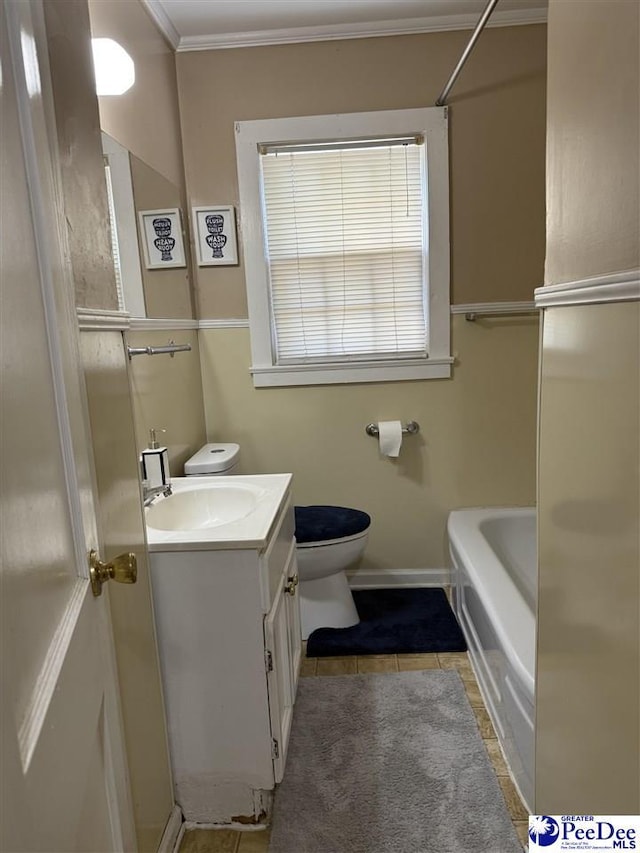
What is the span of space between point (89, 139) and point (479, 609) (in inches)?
69.7

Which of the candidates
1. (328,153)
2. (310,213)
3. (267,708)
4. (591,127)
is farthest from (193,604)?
(328,153)

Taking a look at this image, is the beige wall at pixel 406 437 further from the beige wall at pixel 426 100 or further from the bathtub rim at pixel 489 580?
the beige wall at pixel 426 100

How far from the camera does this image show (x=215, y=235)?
2523 millimetres

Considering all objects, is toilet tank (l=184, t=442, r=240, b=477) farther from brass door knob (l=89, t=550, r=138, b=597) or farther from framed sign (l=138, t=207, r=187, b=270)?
brass door knob (l=89, t=550, r=138, b=597)

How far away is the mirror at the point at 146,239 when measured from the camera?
1.77m

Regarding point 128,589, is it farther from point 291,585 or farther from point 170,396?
point 170,396

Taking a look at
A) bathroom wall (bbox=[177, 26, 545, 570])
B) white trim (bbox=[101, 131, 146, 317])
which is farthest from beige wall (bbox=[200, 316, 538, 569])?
white trim (bbox=[101, 131, 146, 317])

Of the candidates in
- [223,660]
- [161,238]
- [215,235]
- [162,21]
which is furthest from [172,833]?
[162,21]

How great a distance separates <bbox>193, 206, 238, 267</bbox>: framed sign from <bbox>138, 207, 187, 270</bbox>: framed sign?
0.17 meters

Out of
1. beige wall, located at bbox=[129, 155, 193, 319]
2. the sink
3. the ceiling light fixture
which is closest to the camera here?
the ceiling light fixture

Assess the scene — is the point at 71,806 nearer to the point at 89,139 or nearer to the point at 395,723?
the point at 89,139

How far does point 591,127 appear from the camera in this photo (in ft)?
3.01

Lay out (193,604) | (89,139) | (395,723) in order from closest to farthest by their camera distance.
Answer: (89,139) < (193,604) < (395,723)

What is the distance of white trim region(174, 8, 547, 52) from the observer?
2350mm
